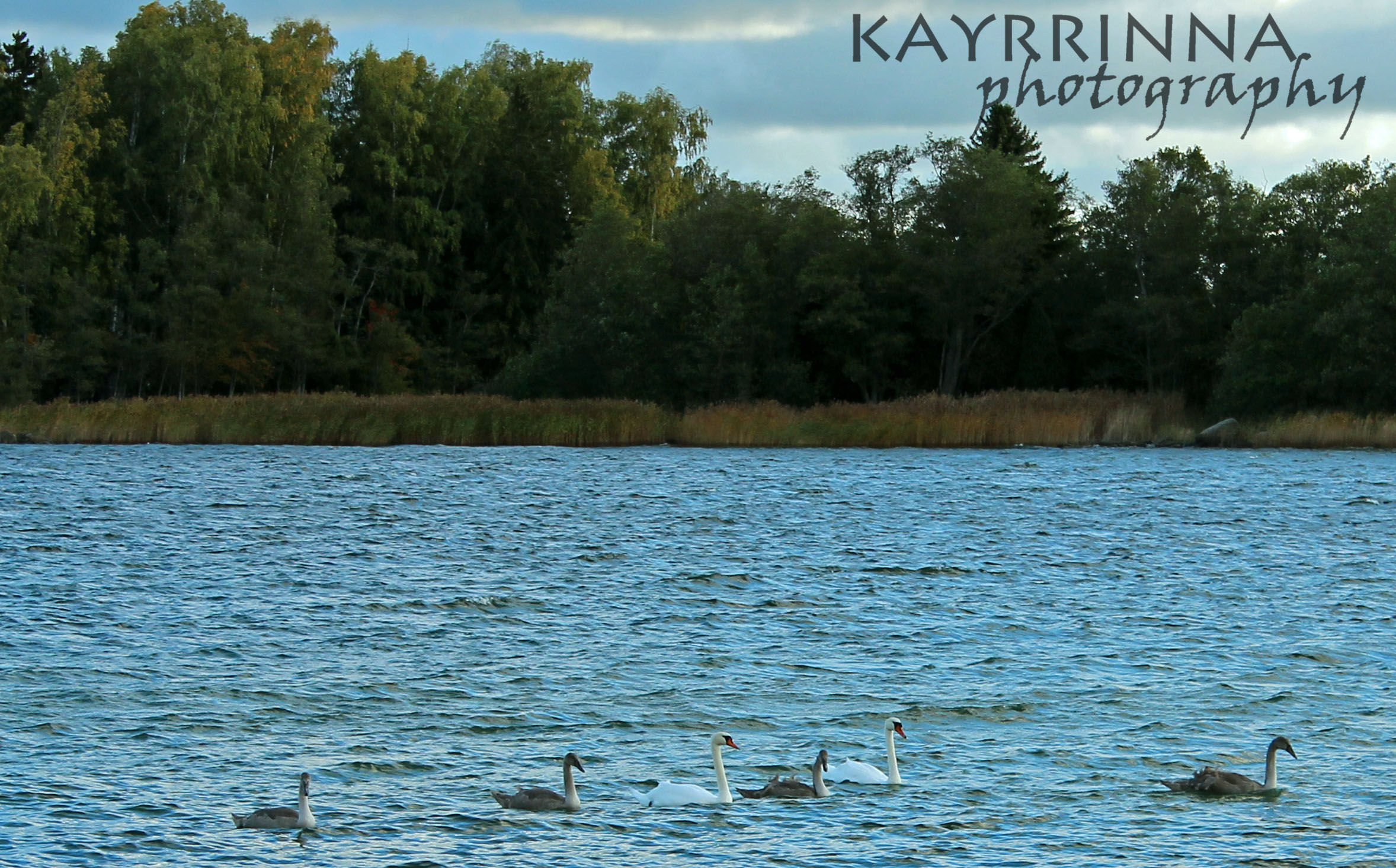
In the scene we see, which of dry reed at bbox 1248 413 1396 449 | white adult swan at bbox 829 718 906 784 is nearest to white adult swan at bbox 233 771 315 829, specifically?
white adult swan at bbox 829 718 906 784

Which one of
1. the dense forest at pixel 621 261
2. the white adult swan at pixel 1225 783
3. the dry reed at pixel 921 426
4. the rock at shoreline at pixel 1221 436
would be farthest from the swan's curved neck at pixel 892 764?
the dense forest at pixel 621 261

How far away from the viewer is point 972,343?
7512cm

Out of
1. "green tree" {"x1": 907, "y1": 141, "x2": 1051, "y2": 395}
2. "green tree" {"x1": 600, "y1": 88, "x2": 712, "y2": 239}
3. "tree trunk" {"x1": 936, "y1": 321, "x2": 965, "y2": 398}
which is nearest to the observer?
"green tree" {"x1": 907, "y1": 141, "x2": 1051, "y2": 395}

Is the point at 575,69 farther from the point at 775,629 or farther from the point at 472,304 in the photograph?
the point at 775,629

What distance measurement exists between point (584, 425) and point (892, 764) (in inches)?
1690

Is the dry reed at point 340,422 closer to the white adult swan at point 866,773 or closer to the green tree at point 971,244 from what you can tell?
the green tree at point 971,244

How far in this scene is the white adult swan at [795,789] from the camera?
39.0 feet

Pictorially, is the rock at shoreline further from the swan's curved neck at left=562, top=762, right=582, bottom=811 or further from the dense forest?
the swan's curved neck at left=562, top=762, right=582, bottom=811

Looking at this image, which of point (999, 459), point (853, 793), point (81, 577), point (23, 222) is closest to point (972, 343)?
point (999, 459)

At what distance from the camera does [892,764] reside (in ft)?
40.4

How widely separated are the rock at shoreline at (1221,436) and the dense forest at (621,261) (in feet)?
15.1

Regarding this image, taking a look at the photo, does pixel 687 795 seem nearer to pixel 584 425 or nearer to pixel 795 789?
pixel 795 789

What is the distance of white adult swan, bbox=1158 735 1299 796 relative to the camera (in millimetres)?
11812

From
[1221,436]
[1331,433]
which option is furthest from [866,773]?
[1221,436]
